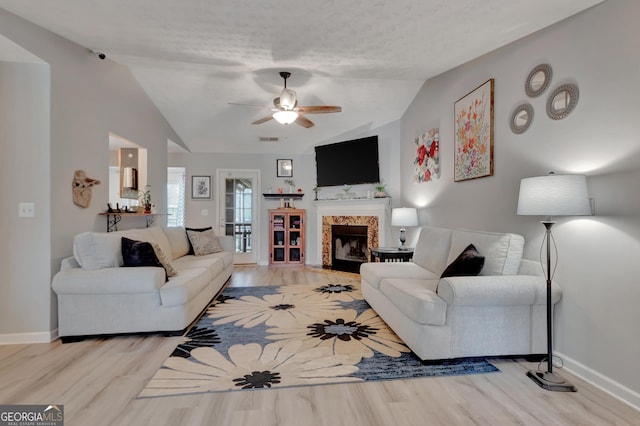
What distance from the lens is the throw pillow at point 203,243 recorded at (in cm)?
473

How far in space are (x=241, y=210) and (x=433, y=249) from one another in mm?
4335

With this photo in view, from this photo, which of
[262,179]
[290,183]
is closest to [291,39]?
[290,183]

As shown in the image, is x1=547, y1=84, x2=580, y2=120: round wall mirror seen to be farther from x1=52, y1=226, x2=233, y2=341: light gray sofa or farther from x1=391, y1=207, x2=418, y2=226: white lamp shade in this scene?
x1=52, y1=226, x2=233, y2=341: light gray sofa

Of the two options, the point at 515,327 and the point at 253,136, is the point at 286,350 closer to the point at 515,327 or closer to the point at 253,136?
the point at 515,327

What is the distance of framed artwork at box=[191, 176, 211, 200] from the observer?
6.53 m

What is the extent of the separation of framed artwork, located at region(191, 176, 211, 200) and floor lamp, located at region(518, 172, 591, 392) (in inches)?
228

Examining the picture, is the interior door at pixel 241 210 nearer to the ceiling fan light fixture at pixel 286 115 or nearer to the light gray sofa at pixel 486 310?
the ceiling fan light fixture at pixel 286 115

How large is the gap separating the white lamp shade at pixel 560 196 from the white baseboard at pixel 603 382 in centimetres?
108

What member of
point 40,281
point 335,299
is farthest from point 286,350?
point 40,281

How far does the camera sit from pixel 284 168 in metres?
6.70

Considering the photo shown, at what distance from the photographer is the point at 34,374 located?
2.20m

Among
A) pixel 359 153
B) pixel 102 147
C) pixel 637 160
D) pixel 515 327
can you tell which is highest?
pixel 359 153

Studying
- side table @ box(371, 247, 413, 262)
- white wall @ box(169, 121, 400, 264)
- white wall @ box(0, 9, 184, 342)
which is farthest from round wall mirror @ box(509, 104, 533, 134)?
white wall @ box(0, 9, 184, 342)

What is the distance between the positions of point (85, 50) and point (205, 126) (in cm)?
227
